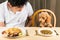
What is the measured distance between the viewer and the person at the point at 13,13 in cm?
210

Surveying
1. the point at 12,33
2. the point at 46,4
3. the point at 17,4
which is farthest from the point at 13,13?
the point at 46,4

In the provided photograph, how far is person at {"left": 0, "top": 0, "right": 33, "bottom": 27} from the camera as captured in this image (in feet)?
6.88

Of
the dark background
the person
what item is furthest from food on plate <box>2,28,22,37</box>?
the dark background

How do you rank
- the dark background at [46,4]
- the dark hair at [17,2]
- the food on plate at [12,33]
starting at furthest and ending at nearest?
the dark background at [46,4] → the dark hair at [17,2] → the food on plate at [12,33]

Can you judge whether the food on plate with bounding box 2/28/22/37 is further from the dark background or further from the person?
the dark background

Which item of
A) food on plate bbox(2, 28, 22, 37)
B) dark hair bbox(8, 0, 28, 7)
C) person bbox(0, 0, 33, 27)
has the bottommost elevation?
food on plate bbox(2, 28, 22, 37)

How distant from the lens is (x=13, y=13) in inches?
82.9

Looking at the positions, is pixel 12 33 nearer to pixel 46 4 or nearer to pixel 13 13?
pixel 13 13

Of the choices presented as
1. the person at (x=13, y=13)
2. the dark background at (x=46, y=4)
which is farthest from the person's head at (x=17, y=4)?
the dark background at (x=46, y=4)

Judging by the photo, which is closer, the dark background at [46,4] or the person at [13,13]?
the person at [13,13]

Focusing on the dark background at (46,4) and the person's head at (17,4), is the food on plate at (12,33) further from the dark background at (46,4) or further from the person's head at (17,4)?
the dark background at (46,4)

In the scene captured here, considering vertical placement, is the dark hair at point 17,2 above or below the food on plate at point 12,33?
above

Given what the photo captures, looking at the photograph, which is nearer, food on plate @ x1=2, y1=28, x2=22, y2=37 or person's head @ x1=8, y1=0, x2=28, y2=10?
food on plate @ x1=2, y1=28, x2=22, y2=37

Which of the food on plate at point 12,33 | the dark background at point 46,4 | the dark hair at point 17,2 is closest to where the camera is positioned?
the food on plate at point 12,33
